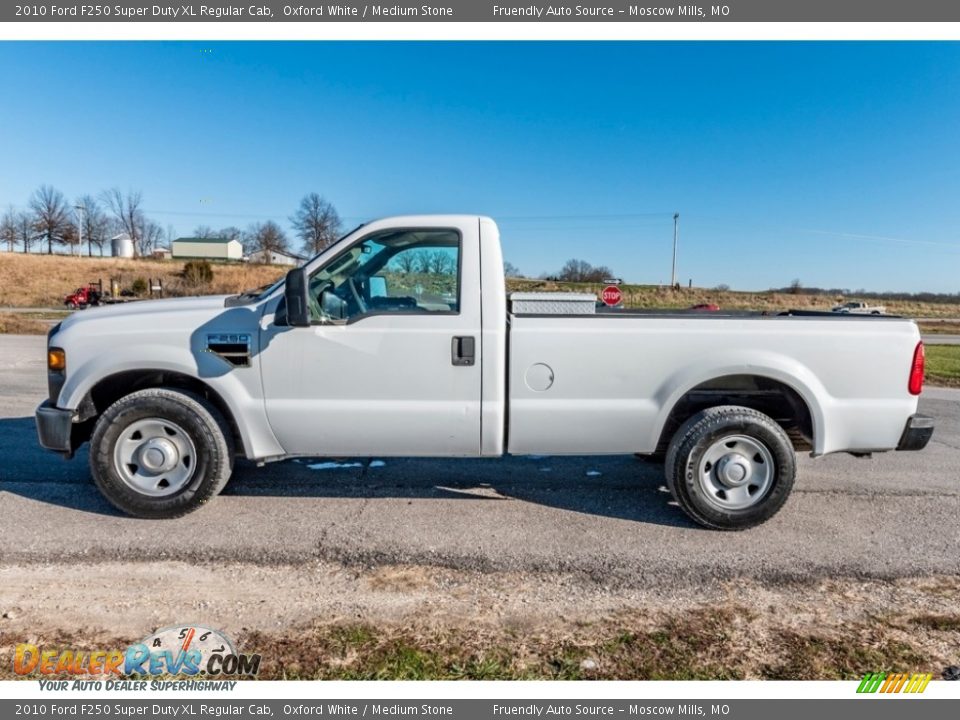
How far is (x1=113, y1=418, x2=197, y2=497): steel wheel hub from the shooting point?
12.6 feet

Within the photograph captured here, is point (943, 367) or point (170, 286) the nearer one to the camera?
point (943, 367)

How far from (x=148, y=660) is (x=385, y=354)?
2047mm

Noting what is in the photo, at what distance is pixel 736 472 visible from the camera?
3.89 m

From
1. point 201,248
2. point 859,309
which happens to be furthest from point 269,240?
point 859,309

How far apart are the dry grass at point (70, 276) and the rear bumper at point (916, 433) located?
36.5 meters

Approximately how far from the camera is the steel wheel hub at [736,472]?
3.88 meters

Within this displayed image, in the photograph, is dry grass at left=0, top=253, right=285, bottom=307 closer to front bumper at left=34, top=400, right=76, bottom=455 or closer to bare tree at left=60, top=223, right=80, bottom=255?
bare tree at left=60, top=223, right=80, bottom=255

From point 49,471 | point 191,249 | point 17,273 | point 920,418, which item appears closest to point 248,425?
point 49,471

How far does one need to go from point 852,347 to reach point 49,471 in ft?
21.1

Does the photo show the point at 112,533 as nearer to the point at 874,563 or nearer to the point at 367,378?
the point at 367,378

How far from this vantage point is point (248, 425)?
3867 millimetres

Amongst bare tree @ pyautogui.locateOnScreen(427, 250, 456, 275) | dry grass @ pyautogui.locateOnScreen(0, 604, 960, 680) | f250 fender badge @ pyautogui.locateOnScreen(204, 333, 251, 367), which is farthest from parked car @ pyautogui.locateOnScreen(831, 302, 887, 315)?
f250 fender badge @ pyautogui.locateOnScreen(204, 333, 251, 367)

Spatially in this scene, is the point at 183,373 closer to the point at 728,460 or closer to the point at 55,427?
the point at 55,427

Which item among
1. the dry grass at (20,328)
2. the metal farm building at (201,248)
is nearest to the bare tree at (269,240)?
the metal farm building at (201,248)
